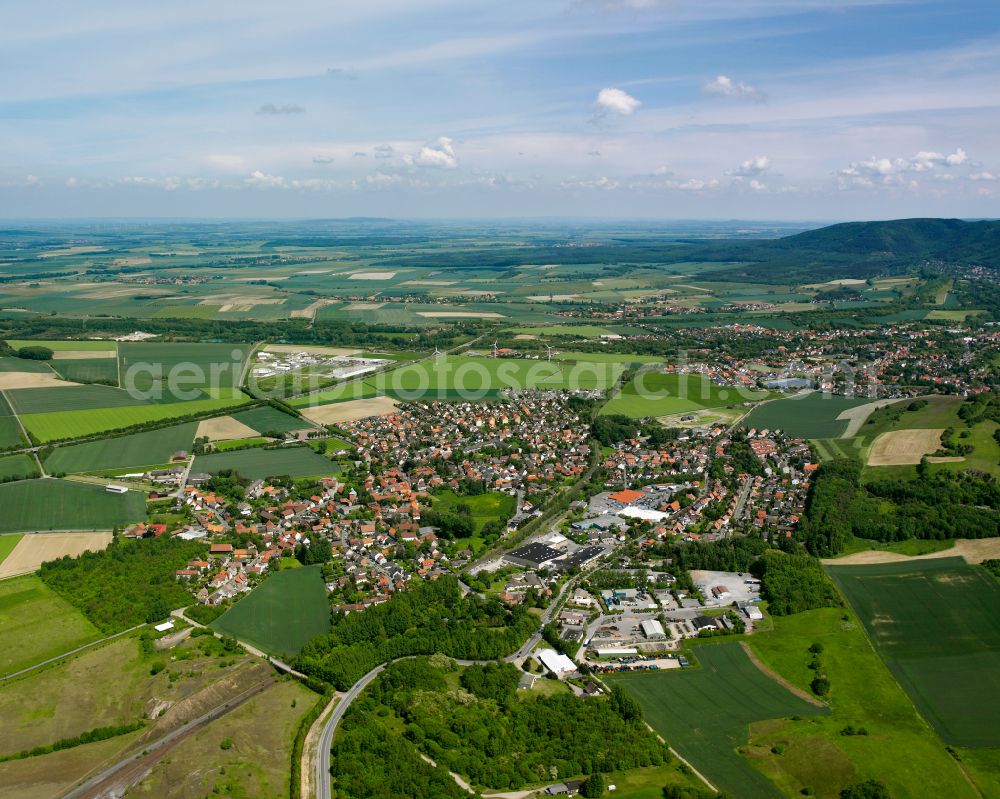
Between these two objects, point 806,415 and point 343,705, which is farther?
point 806,415

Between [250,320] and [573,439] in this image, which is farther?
[250,320]

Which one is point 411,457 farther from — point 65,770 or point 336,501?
point 65,770

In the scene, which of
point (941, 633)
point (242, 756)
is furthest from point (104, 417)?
point (941, 633)

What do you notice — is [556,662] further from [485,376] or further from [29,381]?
[29,381]

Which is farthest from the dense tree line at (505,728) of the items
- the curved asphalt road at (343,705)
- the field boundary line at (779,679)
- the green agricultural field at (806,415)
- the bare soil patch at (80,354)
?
the bare soil patch at (80,354)

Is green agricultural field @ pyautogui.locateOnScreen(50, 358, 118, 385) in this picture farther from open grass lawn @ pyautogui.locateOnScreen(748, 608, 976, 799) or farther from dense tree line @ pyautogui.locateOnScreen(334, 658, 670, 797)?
open grass lawn @ pyautogui.locateOnScreen(748, 608, 976, 799)

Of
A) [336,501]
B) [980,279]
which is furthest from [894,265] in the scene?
[336,501]

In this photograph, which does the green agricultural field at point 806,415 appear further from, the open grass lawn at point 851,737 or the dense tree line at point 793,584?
the open grass lawn at point 851,737
